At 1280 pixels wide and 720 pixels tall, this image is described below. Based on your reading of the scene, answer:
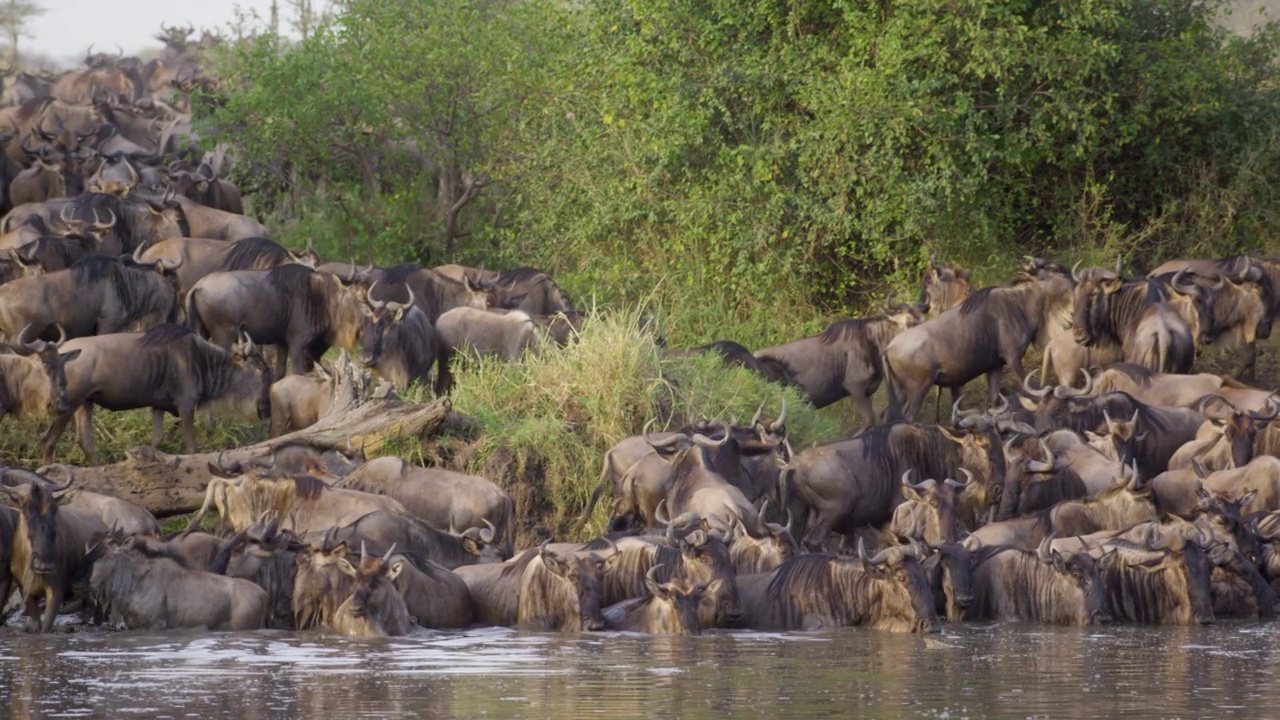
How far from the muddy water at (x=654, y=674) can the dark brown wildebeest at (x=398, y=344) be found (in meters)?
5.74

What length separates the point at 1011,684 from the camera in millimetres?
10195

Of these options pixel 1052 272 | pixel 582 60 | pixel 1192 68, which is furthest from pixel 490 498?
pixel 1192 68

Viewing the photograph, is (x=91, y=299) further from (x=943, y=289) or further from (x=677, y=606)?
(x=677, y=606)

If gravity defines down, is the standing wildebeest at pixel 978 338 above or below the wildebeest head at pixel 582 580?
above

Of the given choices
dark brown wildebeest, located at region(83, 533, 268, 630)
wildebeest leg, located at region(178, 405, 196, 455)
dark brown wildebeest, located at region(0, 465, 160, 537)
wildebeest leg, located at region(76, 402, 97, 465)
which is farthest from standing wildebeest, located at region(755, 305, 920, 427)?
dark brown wildebeest, located at region(83, 533, 268, 630)

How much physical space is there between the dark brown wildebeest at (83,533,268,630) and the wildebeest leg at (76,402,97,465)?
15.8ft

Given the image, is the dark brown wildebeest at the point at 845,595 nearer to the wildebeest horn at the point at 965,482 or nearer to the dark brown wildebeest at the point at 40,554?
the wildebeest horn at the point at 965,482

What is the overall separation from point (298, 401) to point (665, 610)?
18.2ft

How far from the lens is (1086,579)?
13.4 m

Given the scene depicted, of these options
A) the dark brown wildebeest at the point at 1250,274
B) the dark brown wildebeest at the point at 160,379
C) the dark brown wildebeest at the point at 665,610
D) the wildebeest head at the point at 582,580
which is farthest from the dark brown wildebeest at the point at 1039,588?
the dark brown wildebeest at the point at 1250,274

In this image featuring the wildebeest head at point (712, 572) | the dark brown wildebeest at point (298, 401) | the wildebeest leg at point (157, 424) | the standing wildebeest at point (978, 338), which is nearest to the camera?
the wildebeest head at point (712, 572)

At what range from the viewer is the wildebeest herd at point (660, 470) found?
12.9 m

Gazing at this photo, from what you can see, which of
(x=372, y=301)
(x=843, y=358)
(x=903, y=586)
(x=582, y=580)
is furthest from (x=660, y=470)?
(x=843, y=358)

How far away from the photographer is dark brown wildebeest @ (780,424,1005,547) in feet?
52.6
